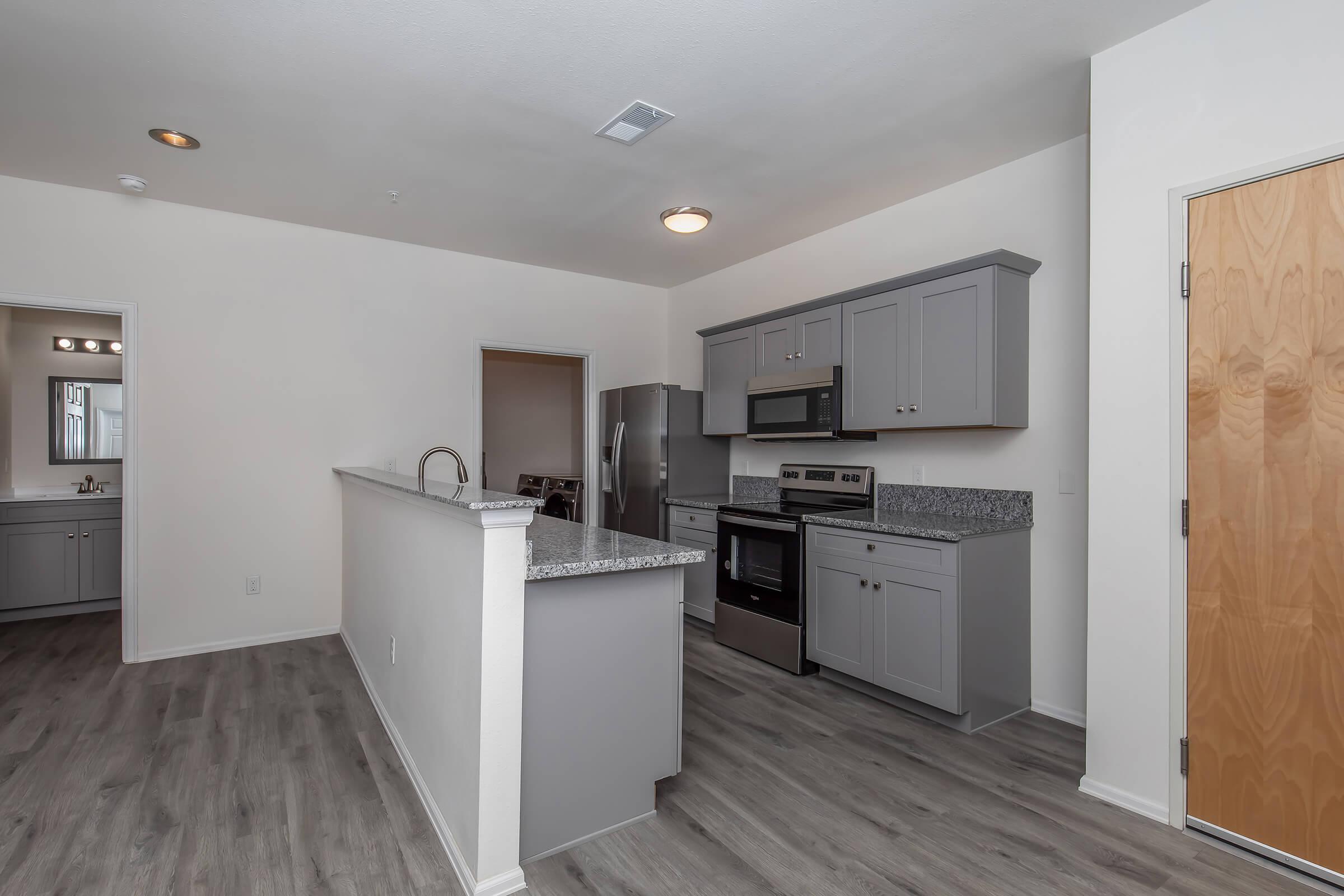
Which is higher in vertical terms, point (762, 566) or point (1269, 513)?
point (1269, 513)

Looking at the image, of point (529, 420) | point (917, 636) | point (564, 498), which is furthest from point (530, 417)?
point (917, 636)

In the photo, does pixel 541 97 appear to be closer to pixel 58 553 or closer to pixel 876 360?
pixel 876 360

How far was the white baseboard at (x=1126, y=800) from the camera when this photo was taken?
2111 millimetres

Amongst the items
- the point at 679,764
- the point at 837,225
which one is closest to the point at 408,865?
the point at 679,764

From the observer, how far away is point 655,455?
4.67 meters

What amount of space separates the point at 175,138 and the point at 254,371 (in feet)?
4.71

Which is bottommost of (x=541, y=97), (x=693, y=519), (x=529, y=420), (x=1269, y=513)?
(x=693, y=519)

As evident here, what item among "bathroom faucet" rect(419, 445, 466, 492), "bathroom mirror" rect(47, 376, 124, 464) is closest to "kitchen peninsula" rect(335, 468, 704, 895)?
"bathroom faucet" rect(419, 445, 466, 492)

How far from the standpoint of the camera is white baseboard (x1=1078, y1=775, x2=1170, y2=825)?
2.11 meters

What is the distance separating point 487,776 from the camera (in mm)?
1765

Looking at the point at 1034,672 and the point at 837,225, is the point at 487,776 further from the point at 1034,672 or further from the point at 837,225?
the point at 837,225

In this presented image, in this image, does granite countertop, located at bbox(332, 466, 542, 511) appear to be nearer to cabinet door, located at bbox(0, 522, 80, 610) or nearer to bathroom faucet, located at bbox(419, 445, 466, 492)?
bathroom faucet, located at bbox(419, 445, 466, 492)

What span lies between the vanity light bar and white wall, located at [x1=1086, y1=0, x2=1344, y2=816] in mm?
6580

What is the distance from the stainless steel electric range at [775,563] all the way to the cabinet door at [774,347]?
0.66 m
